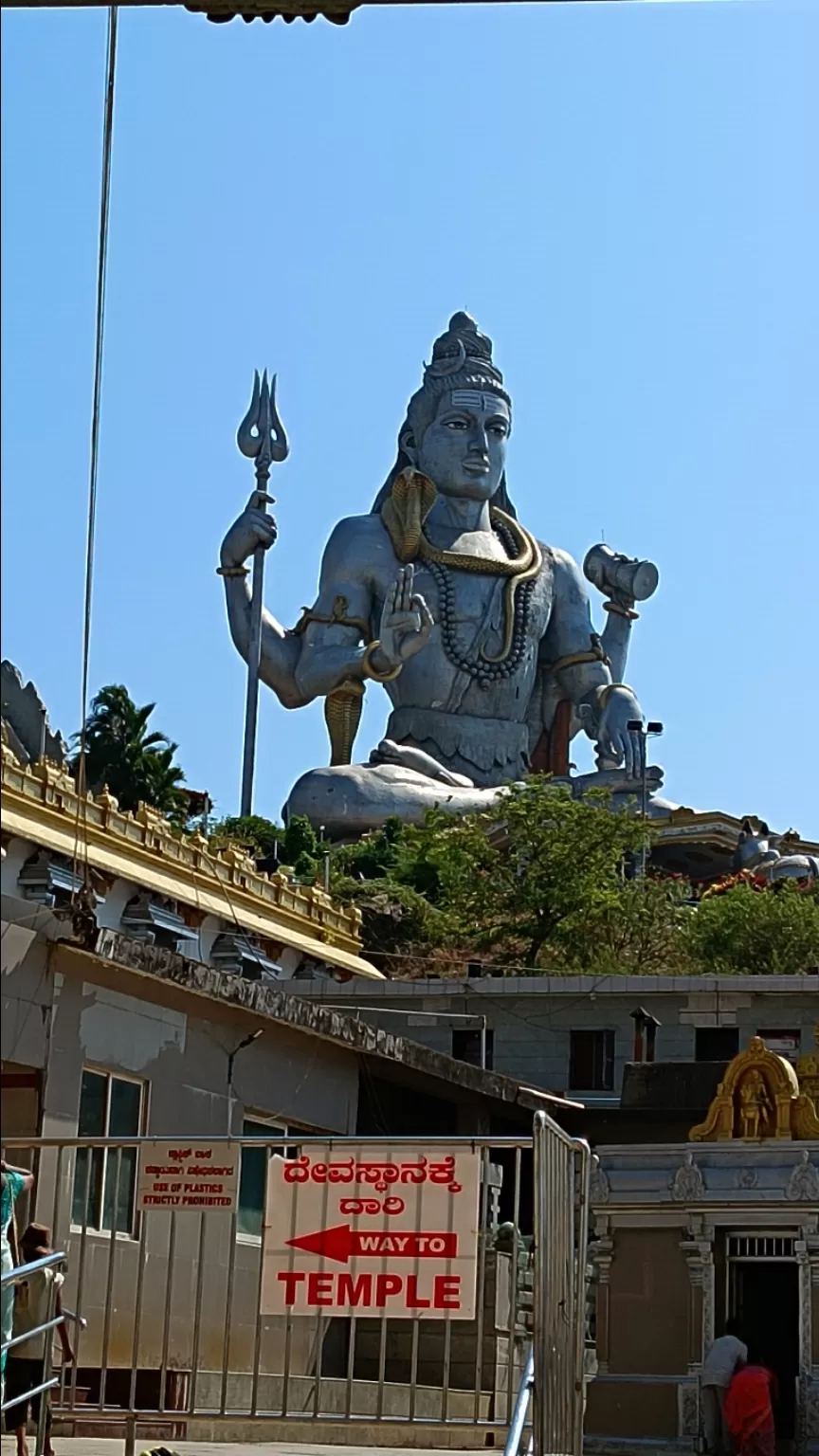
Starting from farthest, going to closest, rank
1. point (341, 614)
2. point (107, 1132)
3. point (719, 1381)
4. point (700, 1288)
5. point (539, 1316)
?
1. point (341, 614)
2. point (700, 1288)
3. point (719, 1381)
4. point (107, 1132)
5. point (539, 1316)

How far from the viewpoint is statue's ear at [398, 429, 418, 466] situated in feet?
188

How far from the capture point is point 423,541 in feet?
178

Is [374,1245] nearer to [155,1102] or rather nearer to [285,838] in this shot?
[155,1102]

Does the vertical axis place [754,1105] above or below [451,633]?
below

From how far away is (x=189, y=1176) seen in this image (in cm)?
889

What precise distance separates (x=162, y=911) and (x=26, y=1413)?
56.3 ft

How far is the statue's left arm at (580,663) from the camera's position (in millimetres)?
55281

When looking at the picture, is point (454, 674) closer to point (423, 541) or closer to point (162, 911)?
point (423, 541)

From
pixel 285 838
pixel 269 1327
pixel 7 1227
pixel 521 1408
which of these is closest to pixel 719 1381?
pixel 269 1327

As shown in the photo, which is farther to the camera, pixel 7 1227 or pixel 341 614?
pixel 341 614

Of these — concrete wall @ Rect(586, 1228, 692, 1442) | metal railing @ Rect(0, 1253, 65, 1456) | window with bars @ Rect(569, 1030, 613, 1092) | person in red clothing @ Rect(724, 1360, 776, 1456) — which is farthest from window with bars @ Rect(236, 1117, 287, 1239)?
window with bars @ Rect(569, 1030, 613, 1092)

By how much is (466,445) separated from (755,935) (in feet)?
71.7

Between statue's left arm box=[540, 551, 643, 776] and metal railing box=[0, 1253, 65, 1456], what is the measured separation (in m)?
46.7

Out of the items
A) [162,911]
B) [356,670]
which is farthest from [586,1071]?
[356,670]
